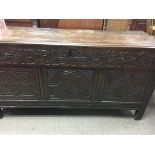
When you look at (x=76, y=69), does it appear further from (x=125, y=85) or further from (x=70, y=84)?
(x=125, y=85)

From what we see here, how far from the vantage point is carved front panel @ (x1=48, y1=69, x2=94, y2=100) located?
1.27 metres

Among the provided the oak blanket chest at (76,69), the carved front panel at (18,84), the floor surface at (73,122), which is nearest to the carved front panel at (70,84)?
the oak blanket chest at (76,69)

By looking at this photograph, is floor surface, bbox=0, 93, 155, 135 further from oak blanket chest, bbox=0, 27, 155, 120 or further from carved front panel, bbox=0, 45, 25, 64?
carved front panel, bbox=0, 45, 25, 64

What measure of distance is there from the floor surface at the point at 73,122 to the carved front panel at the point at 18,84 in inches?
10.0

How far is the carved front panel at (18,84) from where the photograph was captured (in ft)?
4.08

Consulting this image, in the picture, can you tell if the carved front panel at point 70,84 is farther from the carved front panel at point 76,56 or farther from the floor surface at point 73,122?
the floor surface at point 73,122

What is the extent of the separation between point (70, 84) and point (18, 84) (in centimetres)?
42

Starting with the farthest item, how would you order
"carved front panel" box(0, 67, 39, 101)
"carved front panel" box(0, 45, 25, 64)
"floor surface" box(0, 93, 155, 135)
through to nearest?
"floor surface" box(0, 93, 155, 135) < "carved front panel" box(0, 67, 39, 101) < "carved front panel" box(0, 45, 25, 64)

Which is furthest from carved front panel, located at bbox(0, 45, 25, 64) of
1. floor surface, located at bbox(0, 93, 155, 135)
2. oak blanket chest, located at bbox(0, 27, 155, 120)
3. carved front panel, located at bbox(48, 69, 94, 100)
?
floor surface, located at bbox(0, 93, 155, 135)

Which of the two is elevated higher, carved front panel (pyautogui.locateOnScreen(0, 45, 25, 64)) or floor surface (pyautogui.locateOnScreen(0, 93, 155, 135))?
carved front panel (pyautogui.locateOnScreen(0, 45, 25, 64))

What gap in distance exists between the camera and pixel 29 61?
1181 millimetres

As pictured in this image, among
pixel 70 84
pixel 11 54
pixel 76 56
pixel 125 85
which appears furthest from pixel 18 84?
pixel 125 85
